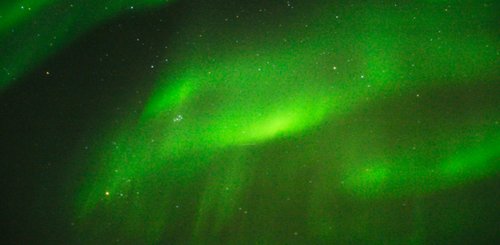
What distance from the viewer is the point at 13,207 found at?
23.7 inches

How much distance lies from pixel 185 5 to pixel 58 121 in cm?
25

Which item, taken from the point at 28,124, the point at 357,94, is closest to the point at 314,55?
the point at 357,94

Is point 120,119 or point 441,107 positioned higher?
point 120,119

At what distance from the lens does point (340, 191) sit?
573mm

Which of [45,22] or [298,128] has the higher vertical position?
Answer: [45,22]

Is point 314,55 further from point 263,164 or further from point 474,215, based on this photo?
point 474,215

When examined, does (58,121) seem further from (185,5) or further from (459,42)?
(459,42)

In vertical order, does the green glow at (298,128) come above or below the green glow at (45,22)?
below

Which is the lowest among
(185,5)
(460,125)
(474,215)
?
(474,215)

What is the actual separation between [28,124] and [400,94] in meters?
0.55

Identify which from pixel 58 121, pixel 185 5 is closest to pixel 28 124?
pixel 58 121

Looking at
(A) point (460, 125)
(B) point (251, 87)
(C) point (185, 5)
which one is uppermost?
(C) point (185, 5)

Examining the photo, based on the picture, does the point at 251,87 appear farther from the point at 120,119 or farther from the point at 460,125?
the point at 460,125

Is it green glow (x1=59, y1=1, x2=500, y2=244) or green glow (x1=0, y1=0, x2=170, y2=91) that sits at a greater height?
green glow (x1=0, y1=0, x2=170, y2=91)
